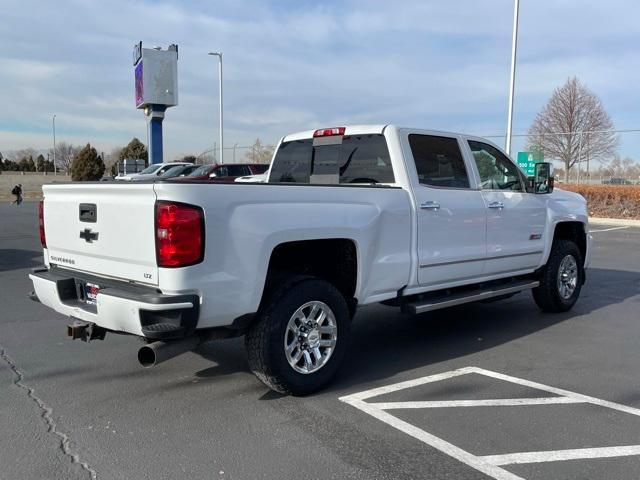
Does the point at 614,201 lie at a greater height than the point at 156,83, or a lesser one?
lesser

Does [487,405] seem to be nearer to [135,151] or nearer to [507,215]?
[507,215]

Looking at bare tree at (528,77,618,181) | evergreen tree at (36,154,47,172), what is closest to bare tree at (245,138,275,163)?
bare tree at (528,77,618,181)

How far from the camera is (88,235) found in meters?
4.27

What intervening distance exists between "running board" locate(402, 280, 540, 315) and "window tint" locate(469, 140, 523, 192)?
1.05 m

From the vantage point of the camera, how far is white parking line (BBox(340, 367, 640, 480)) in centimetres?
338

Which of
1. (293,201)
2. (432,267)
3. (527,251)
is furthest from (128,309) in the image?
(527,251)

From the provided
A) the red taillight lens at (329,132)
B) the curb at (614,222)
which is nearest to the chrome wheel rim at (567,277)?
the red taillight lens at (329,132)

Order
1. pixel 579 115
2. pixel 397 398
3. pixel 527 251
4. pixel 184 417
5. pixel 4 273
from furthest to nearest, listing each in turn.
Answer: pixel 579 115
pixel 4 273
pixel 527 251
pixel 397 398
pixel 184 417

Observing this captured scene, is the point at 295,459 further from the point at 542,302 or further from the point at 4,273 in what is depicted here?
the point at 4,273

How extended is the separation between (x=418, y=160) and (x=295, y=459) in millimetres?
3007

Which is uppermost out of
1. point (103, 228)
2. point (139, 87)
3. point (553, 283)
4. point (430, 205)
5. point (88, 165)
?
point (139, 87)

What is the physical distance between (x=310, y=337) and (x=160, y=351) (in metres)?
1.15

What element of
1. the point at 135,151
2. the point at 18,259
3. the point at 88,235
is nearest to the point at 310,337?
the point at 88,235

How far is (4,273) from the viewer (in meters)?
9.66
